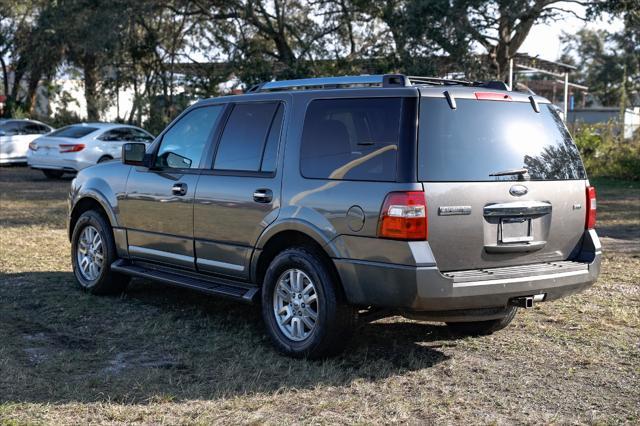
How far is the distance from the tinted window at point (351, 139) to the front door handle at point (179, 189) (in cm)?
133

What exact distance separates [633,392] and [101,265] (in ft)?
15.7

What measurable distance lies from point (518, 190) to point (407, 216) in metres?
0.91

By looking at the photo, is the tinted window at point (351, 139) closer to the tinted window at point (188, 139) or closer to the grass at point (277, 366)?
the tinted window at point (188, 139)

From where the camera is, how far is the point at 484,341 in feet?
21.6

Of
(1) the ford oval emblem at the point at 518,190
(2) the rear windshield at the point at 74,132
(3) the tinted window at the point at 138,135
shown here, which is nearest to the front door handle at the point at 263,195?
(1) the ford oval emblem at the point at 518,190

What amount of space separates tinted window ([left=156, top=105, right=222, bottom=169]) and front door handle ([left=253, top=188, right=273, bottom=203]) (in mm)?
919

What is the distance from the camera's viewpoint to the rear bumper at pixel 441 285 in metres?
5.25

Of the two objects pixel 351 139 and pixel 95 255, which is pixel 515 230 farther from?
pixel 95 255

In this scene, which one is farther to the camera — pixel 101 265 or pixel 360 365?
pixel 101 265

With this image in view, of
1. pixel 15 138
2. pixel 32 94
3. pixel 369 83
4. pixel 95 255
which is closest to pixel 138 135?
pixel 15 138

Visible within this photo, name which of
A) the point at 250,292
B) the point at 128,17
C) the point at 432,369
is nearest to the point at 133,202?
the point at 250,292

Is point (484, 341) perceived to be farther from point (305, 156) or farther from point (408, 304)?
point (305, 156)

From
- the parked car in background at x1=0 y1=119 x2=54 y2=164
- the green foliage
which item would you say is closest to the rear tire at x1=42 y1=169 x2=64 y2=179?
the parked car in background at x1=0 y1=119 x2=54 y2=164

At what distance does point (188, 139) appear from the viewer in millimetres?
7164
